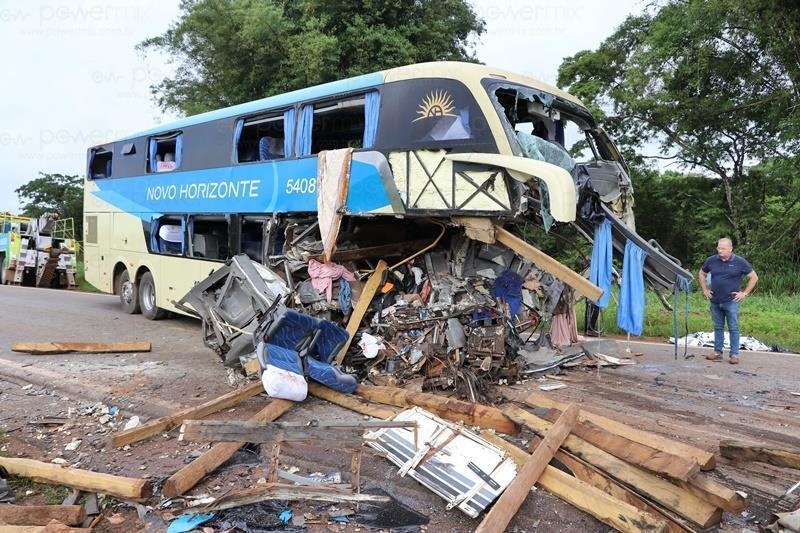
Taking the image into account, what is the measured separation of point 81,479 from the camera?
12.0 feet

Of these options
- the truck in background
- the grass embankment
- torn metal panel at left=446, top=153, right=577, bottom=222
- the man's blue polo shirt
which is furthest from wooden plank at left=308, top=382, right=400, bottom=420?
the truck in background

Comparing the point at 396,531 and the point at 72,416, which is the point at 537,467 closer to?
the point at 396,531

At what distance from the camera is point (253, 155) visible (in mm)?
8586

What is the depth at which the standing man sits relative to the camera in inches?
288

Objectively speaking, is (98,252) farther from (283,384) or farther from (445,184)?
(445,184)

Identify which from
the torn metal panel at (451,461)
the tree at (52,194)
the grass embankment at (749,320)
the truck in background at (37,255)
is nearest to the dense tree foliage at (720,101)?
the grass embankment at (749,320)

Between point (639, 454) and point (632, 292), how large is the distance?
2289mm

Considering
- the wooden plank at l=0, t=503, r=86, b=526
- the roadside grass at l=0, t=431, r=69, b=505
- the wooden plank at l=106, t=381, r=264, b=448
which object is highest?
the wooden plank at l=106, t=381, r=264, b=448

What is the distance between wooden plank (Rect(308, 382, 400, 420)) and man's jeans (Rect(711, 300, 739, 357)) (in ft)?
16.1

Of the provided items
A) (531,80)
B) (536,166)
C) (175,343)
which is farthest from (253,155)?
(536,166)

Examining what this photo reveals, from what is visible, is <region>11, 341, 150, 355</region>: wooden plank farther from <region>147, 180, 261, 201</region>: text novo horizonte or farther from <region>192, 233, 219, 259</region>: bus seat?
<region>147, 180, 261, 201</region>: text novo horizonte

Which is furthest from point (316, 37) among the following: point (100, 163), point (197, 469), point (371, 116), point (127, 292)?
point (197, 469)

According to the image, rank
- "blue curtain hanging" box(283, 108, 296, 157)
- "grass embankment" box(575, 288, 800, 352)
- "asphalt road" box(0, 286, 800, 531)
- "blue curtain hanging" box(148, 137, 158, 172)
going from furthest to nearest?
"blue curtain hanging" box(148, 137, 158, 172) < "grass embankment" box(575, 288, 800, 352) < "blue curtain hanging" box(283, 108, 296, 157) < "asphalt road" box(0, 286, 800, 531)

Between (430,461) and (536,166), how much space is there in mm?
2876
